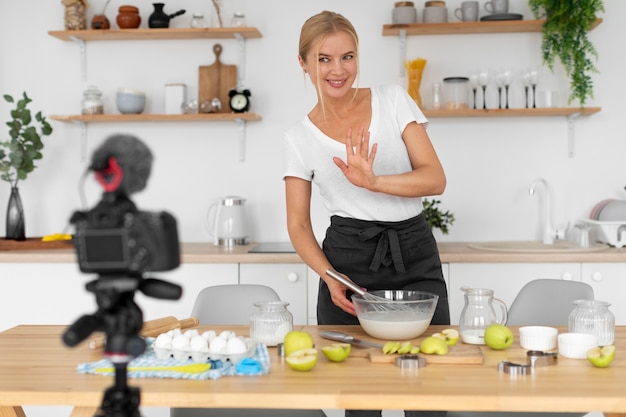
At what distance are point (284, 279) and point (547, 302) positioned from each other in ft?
3.93

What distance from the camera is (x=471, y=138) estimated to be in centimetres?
371

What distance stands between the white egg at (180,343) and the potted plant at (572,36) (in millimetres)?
2540

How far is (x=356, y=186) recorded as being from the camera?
2.17m

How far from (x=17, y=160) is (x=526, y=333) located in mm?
2728

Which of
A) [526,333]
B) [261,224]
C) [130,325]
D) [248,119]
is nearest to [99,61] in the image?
[248,119]

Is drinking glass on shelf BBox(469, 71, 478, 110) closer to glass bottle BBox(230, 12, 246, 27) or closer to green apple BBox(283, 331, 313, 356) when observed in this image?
glass bottle BBox(230, 12, 246, 27)

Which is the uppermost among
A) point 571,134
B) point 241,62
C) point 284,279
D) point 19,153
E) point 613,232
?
point 241,62

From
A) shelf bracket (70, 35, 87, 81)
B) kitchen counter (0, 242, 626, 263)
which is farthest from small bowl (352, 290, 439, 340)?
shelf bracket (70, 35, 87, 81)

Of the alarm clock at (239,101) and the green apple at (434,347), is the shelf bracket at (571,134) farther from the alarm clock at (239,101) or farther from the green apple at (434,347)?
the green apple at (434,347)

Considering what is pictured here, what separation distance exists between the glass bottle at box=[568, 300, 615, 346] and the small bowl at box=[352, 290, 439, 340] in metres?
0.32

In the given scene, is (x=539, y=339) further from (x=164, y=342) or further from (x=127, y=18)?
(x=127, y=18)

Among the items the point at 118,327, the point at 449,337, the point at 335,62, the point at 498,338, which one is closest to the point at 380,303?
the point at 449,337

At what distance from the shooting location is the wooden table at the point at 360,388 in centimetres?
129

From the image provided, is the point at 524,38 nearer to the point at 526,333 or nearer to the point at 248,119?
the point at 248,119
